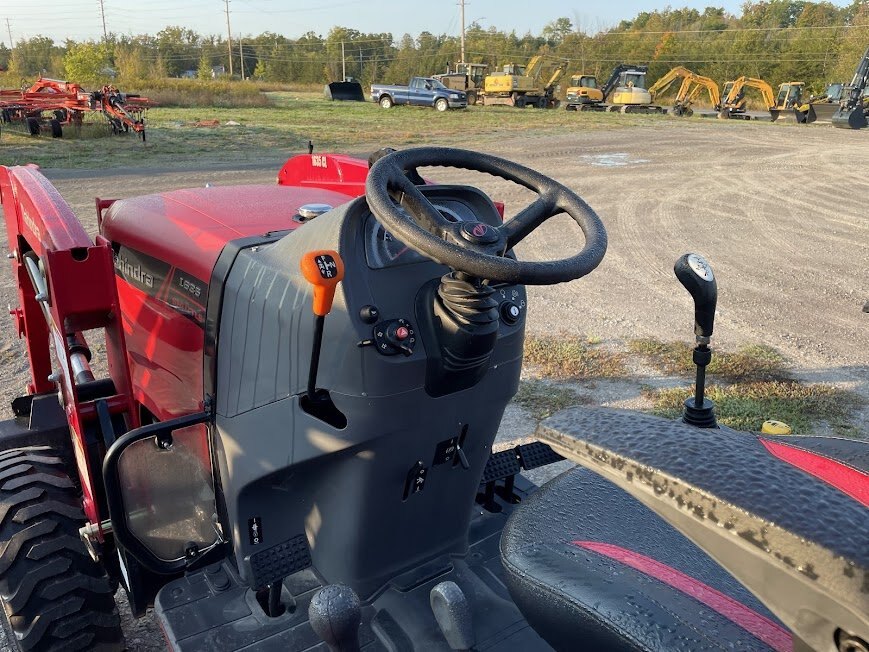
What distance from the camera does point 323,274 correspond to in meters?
1.65

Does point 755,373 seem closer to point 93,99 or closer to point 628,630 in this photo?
point 628,630

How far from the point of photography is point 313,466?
82.3 inches

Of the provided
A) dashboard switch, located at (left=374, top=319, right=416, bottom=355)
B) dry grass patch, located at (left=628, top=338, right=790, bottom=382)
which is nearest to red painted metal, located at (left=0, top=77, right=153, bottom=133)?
dry grass patch, located at (left=628, top=338, right=790, bottom=382)

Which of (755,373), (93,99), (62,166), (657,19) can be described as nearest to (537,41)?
(657,19)

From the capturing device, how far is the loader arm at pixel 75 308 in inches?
86.4

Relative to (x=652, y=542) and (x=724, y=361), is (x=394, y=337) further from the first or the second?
(x=724, y=361)

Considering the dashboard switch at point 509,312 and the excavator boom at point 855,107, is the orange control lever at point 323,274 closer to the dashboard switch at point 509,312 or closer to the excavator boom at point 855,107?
the dashboard switch at point 509,312

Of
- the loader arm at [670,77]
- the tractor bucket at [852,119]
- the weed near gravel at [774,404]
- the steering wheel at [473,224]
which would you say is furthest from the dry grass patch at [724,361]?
the loader arm at [670,77]

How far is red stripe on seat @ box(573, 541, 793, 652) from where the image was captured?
1.11 meters

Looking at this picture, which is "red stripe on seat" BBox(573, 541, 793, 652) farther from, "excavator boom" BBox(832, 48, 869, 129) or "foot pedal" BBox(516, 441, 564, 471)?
"excavator boom" BBox(832, 48, 869, 129)

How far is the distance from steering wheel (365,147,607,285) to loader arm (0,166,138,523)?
0.96m

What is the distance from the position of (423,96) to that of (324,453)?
3182 cm

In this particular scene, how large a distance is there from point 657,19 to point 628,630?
2969 inches

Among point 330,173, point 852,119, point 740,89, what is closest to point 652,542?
point 330,173
